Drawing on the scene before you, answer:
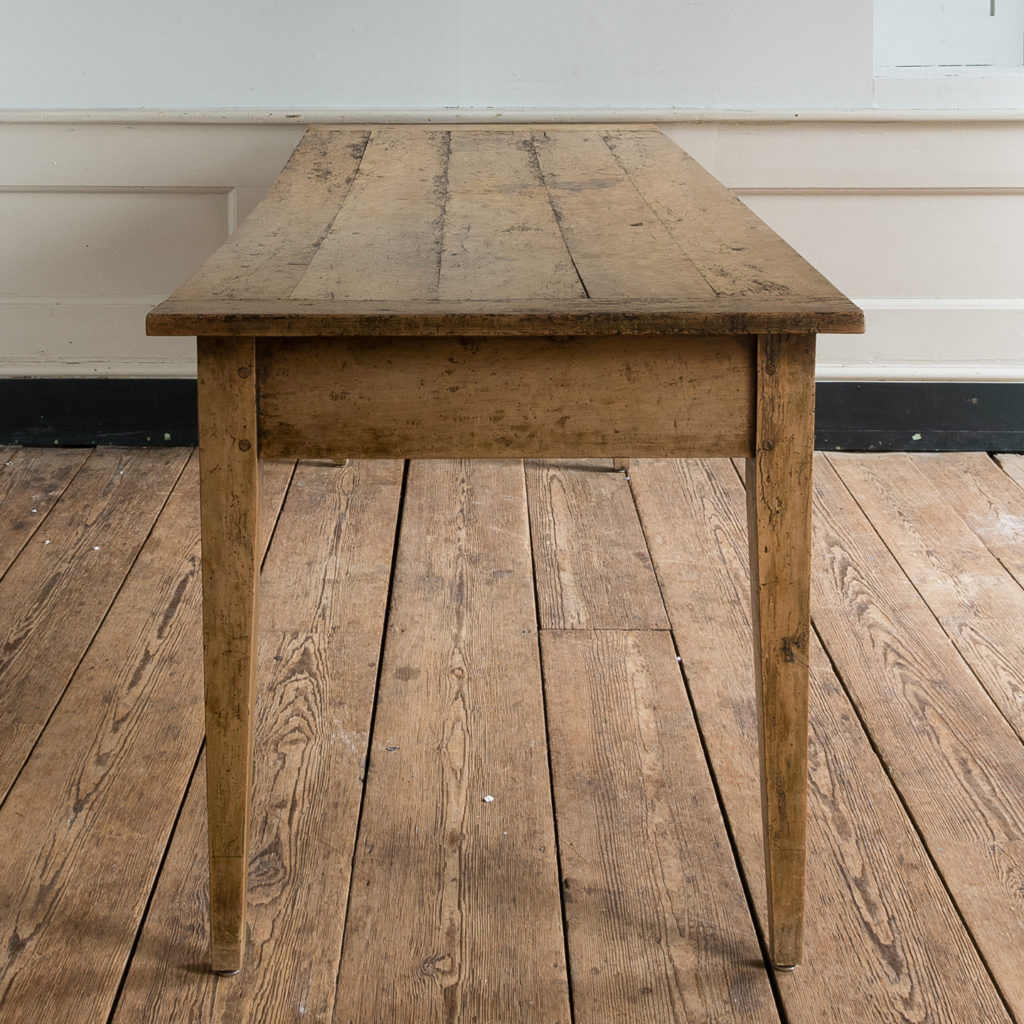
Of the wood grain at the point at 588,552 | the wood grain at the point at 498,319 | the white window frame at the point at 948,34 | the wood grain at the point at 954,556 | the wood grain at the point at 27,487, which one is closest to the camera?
the wood grain at the point at 498,319

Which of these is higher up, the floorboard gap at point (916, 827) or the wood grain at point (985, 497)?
the wood grain at point (985, 497)

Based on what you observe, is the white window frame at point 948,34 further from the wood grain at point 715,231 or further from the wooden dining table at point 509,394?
the wooden dining table at point 509,394

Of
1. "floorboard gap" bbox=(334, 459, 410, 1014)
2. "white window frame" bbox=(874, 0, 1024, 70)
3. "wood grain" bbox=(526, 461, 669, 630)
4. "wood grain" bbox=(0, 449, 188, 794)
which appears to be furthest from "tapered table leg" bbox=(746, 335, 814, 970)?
"white window frame" bbox=(874, 0, 1024, 70)

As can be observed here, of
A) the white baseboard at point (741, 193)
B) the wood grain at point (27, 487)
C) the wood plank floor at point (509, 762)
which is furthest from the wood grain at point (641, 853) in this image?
the white baseboard at point (741, 193)

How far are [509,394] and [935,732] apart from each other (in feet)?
2.88

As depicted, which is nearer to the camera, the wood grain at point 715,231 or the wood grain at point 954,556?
the wood grain at point 715,231

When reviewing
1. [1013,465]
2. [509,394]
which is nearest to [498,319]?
[509,394]

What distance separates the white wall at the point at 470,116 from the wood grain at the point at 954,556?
1.27 ft

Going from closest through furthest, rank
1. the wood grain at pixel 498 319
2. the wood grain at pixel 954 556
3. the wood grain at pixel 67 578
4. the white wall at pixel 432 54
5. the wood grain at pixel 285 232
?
the wood grain at pixel 498 319 → the wood grain at pixel 285 232 → the wood grain at pixel 67 578 → the wood grain at pixel 954 556 → the white wall at pixel 432 54

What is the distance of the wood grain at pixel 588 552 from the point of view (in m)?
1.88

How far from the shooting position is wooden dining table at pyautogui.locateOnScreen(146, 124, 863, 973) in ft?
3.34

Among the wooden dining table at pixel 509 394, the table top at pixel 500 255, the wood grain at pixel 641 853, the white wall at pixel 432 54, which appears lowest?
the wood grain at pixel 641 853

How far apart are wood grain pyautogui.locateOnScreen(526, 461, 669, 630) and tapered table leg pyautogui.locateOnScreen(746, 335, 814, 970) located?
2.33 ft

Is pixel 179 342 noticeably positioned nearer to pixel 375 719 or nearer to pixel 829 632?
pixel 375 719
